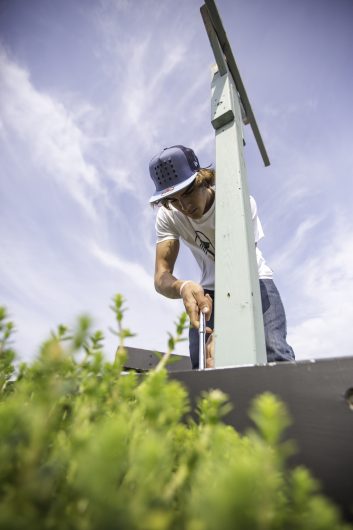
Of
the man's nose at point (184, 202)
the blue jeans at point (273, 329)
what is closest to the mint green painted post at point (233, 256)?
the man's nose at point (184, 202)

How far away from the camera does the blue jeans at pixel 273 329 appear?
2248 millimetres

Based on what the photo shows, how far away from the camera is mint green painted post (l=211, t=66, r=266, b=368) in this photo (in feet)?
3.92

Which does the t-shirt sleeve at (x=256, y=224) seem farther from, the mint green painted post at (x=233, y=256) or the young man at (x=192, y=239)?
the mint green painted post at (x=233, y=256)

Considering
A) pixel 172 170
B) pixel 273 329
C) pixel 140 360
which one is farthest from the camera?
pixel 140 360

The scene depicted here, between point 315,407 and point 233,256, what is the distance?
0.82 meters

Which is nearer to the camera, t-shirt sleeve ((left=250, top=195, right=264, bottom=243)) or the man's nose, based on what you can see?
the man's nose

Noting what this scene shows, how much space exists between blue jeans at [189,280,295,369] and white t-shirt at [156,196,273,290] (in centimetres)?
19

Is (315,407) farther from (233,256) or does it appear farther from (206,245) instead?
(206,245)

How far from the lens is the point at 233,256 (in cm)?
141

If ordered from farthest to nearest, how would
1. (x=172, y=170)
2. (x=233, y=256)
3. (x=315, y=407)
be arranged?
(x=172, y=170), (x=233, y=256), (x=315, y=407)

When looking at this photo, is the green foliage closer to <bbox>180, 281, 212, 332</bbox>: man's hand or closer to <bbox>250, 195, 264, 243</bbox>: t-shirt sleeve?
<bbox>180, 281, 212, 332</bbox>: man's hand

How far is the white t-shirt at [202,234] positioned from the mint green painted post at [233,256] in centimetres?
111

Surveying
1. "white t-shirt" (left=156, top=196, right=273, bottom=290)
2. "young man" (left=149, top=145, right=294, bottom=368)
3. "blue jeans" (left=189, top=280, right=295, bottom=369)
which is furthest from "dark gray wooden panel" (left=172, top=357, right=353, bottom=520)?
"white t-shirt" (left=156, top=196, right=273, bottom=290)

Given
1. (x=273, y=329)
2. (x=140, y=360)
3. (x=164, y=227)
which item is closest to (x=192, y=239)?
(x=164, y=227)
